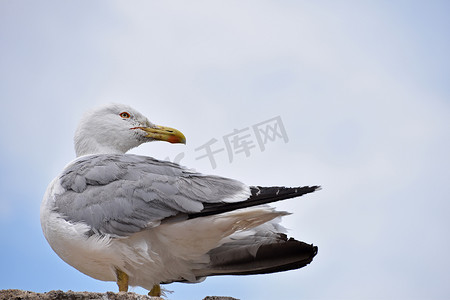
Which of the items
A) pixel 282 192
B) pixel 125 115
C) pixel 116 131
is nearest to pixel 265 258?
pixel 282 192

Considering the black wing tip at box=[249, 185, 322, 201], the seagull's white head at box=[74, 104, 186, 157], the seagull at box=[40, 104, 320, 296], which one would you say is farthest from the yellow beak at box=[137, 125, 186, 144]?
the black wing tip at box=[249, 185, 322, 201]

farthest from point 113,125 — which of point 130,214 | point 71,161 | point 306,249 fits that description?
point 306,249

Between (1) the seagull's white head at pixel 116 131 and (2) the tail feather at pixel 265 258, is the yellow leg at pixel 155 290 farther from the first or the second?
(1) the seagull's white head at pixel 116 131

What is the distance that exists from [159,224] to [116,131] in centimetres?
197

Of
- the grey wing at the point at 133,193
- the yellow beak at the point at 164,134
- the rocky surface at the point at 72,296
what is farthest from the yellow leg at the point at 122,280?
the yellow beak at the point at 164,134

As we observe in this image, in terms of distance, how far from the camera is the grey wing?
18.6ft

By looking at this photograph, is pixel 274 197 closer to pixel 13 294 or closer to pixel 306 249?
pixel 306 249

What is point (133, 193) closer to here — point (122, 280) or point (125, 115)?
point (122, 280)

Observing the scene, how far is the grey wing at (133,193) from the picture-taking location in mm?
5660

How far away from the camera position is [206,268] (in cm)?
635

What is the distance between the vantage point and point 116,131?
7.30 metres

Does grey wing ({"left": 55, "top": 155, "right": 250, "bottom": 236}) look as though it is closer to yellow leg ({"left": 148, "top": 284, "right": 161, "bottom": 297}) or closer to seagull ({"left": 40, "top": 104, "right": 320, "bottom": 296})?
seagull ({"left": 40, "top": 104, "right": 320, "bottom": 296})

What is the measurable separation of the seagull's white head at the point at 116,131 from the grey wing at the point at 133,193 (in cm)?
103

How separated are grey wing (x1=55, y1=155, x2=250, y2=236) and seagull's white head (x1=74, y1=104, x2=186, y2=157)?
1.03 metres
